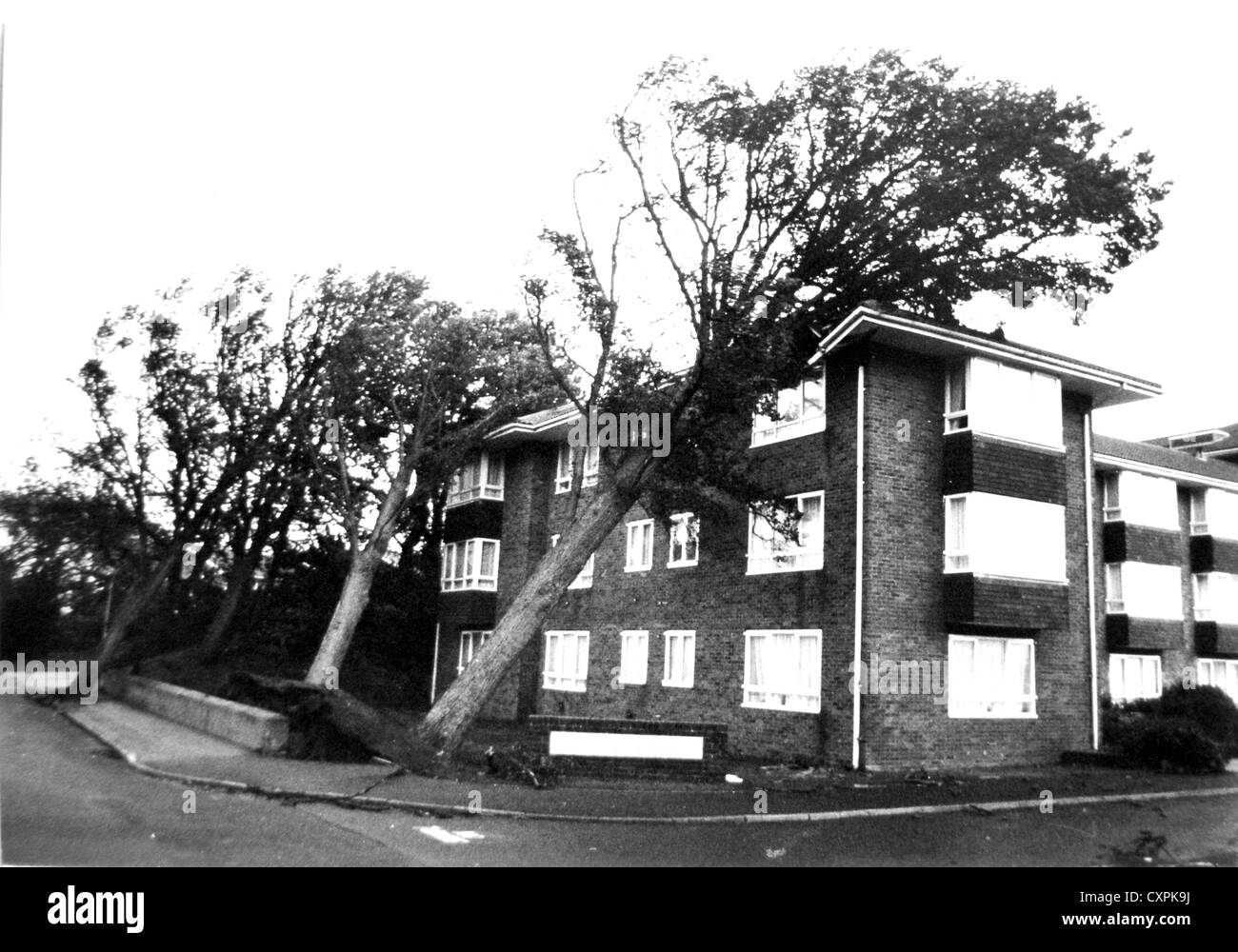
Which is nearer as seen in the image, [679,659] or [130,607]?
[679,659]

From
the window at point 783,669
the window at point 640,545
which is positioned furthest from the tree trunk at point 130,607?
the window at point 783,669

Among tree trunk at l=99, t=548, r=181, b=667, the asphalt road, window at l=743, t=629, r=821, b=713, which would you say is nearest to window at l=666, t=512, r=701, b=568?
window at l=743, t=629, r=821, b=713

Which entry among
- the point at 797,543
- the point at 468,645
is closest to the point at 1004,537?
the point at 797,543

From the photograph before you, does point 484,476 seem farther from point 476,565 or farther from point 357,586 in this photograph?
point 357,586

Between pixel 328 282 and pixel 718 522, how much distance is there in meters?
11.0

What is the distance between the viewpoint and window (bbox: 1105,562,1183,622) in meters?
23.7

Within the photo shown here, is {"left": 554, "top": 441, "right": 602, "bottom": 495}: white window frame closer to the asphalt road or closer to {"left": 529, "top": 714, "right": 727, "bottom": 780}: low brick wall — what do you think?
{"left": 529, "top": 714, "right": 727, "bottom": 780}: low brick wall


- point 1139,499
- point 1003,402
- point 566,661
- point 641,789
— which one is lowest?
point 641,789

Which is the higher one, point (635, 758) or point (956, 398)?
point (956, 398)

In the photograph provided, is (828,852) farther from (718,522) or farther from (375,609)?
(375,609)

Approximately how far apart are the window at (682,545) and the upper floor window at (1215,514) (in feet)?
47.7

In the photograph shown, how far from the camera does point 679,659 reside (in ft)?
65.2

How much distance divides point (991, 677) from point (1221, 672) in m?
12.5

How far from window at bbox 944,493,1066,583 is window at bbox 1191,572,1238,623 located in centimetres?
1039
